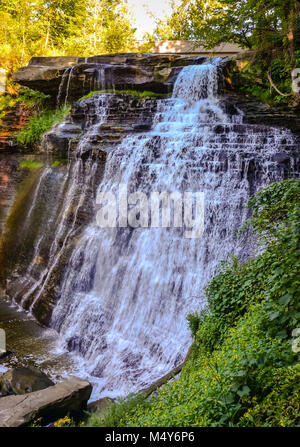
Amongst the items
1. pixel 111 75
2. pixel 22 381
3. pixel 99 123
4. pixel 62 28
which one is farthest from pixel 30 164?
pixel 62 28

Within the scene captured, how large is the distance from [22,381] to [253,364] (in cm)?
477

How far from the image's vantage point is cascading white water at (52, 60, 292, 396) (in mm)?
7148

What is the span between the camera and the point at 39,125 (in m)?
15.2

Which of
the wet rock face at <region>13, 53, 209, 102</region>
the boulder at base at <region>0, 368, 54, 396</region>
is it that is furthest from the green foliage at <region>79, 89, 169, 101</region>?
the boulder at base at <region>0, 368, 54, 396</region>

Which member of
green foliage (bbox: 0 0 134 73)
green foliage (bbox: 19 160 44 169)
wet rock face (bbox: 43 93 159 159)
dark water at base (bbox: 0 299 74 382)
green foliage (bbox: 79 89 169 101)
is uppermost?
green foliage (bbox: 0 0 134 73)

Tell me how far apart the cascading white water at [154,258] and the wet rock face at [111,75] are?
4446mm

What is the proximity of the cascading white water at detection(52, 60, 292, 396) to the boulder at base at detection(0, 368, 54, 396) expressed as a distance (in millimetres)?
1197

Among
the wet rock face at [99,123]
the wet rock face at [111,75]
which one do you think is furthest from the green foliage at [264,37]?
the wet rock face at [99,123]

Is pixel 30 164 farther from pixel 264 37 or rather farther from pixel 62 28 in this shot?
pixel 62 28

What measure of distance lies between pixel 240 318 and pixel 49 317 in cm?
649

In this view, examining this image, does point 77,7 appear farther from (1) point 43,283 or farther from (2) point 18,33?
(1) point 43,283

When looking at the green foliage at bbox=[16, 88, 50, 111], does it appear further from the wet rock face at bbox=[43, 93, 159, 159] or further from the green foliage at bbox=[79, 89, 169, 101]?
the green foliage at bbox=[79, 89, 169, 101]

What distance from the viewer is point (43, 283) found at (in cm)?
1070

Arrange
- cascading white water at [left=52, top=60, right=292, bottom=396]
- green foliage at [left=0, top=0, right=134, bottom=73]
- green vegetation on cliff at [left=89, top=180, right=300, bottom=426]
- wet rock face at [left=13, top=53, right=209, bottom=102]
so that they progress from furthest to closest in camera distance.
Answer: green foliage at [left=0, top=0, right=134, bottom=73], wet rock face at [left=13, top=53, right=209, bottom=102], cascading white water at [left=52, top=60, right=292, bottom=396], green vegetation on cliff at [left=89, top=180, right=300, bottom=426]
